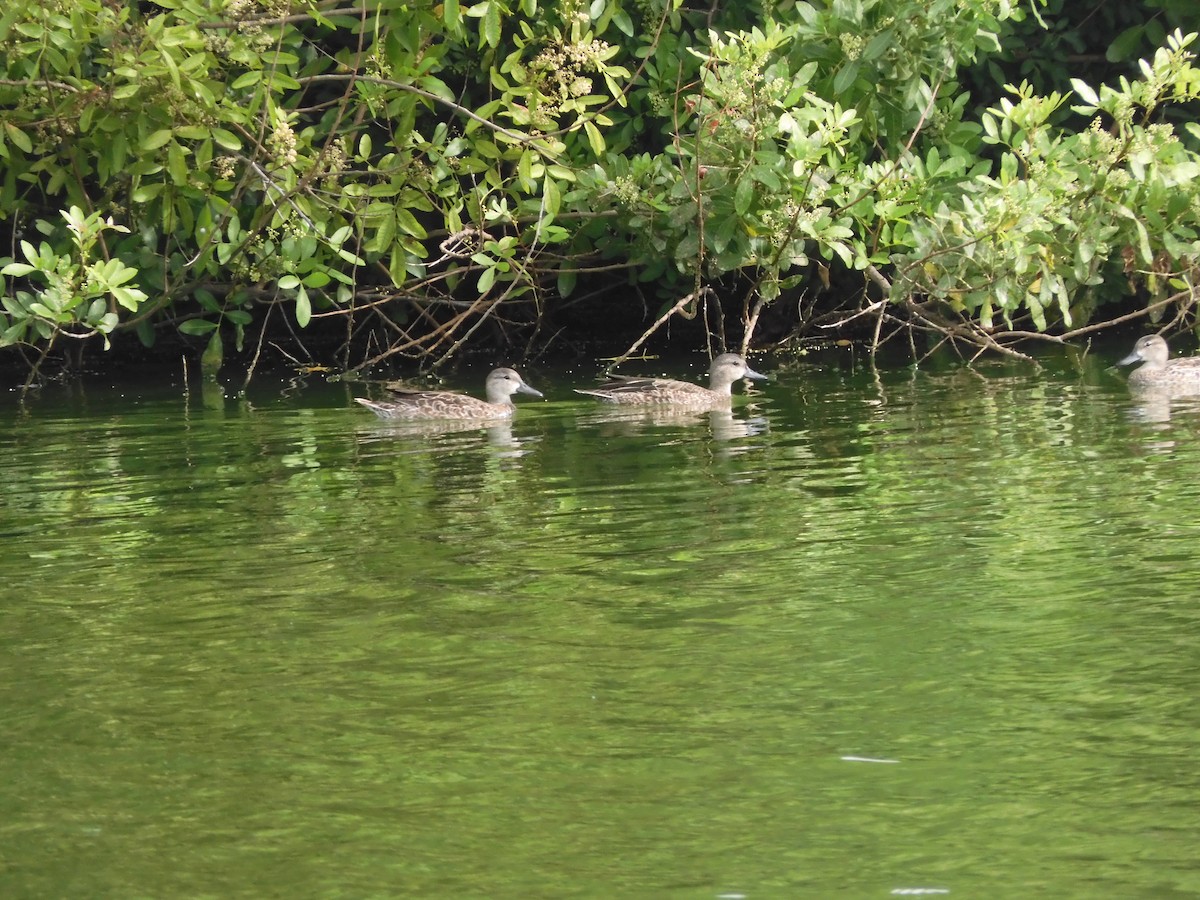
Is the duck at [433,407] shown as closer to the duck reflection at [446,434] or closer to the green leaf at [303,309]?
the duck reflection at [446,434]

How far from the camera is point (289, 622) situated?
23.4 feet

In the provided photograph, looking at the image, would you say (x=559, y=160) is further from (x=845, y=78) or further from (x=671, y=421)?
(x=671, y=421)

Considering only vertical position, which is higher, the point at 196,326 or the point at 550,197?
the point at 550,197

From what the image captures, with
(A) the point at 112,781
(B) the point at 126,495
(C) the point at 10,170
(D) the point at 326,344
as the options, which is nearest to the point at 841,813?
(A) the point at 112,781

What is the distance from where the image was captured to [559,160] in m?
15.5

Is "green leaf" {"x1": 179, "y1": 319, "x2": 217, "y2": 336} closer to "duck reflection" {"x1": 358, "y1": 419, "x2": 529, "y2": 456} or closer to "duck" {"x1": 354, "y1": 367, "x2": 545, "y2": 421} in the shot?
"duck" {"x1": 354, "y1": 367, "x2": 545, "y2": 421}

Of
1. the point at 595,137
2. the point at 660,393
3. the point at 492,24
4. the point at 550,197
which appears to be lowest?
the point at 660,393

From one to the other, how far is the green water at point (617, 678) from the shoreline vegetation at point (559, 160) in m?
3.79

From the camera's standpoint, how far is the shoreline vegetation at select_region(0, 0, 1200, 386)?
45.9ft

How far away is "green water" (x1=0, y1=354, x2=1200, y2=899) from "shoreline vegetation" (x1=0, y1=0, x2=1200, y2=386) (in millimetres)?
3795

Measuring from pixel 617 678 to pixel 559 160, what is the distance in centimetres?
976

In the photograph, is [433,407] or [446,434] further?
[433,407]

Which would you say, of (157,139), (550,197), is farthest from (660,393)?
(157,139)

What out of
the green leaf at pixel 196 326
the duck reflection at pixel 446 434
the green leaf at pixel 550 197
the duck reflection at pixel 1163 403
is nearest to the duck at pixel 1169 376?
the duck reflection at pixel 1163 403
